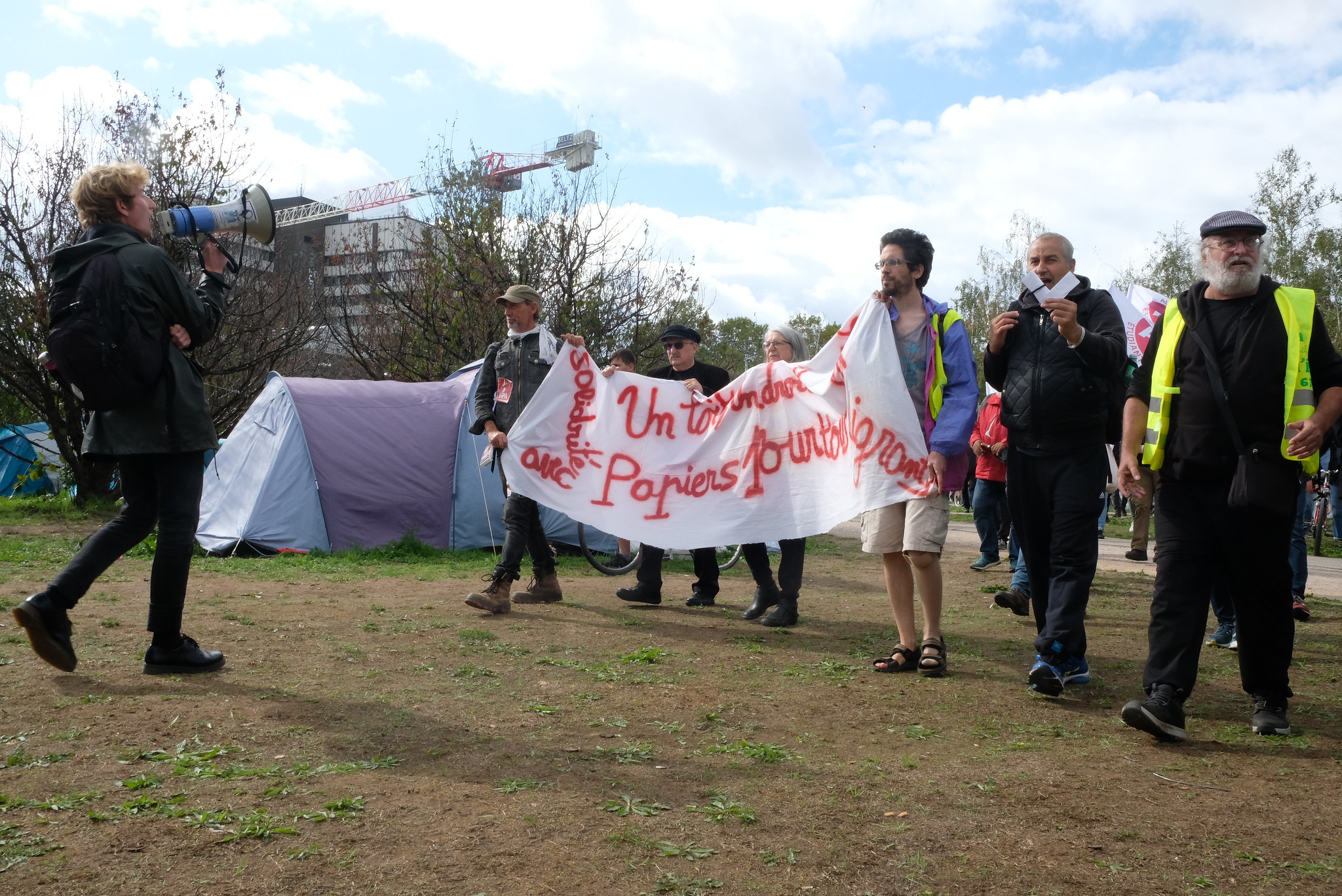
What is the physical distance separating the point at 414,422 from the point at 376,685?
23.6ft

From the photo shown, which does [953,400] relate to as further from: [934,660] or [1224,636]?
[1224,636]

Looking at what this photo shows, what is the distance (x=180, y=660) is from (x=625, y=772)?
7.60 ft

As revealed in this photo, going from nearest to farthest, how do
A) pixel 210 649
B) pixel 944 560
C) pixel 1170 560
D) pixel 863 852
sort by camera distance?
pixel 863 852, pixel 1170 560, pixel 210 649, pixel 944 560

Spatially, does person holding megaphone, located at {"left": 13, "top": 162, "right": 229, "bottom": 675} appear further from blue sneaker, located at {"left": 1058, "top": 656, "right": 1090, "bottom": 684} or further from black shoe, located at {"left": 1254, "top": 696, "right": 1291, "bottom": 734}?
black shoe, located at {"left": 1254, "top": 696, "right": 1291, "bottom": 734}

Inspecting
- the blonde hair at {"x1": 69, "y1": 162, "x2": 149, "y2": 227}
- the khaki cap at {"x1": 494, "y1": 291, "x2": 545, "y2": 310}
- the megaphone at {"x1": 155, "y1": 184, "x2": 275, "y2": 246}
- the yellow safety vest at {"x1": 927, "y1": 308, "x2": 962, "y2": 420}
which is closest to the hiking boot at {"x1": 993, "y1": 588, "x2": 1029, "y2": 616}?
the yellow safety vest at {"x1": 927, "y1": 308, "x2": 962, "y2": 420}

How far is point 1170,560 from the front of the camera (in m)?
4.22

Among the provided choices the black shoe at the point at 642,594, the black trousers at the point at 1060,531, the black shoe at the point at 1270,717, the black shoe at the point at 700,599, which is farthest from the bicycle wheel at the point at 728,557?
the black shoe at the point at 1270,717

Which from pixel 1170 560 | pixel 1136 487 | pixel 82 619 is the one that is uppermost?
pixel 1136 487

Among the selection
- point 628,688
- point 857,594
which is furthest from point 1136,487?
point 857,594

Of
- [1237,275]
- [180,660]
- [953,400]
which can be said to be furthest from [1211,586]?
[180,660]

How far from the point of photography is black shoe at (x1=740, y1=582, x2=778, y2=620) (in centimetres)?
698

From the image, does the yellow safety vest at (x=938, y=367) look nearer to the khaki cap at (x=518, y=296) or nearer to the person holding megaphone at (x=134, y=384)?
the khaki cap at (x=518, y=296)

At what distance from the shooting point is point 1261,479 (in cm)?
395

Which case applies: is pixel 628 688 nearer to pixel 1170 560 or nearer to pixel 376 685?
pixel 376 685
